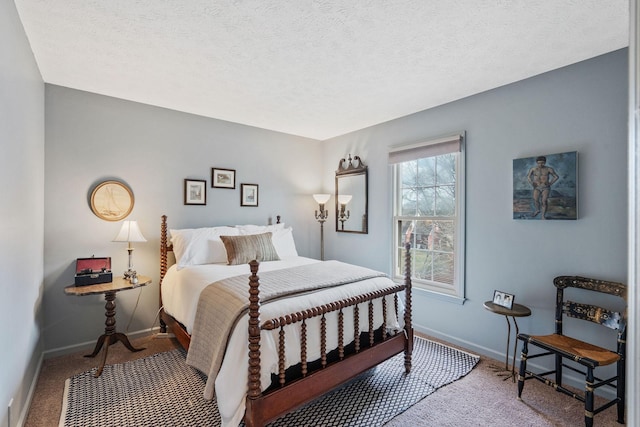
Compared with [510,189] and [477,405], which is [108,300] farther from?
[510,189]

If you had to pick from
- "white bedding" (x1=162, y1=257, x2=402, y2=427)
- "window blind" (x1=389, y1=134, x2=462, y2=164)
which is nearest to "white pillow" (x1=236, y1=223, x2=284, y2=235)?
"white bedding" (x1=162, y1=257, x2=402, y2=427)

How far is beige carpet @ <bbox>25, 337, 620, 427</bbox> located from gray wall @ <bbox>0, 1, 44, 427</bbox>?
154 millimetres

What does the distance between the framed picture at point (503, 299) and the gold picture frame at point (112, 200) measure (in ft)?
11.9

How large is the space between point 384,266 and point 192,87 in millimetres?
2904

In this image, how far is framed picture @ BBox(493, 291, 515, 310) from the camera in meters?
2.54

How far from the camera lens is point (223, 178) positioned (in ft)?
12.8

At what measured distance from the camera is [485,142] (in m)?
2.96

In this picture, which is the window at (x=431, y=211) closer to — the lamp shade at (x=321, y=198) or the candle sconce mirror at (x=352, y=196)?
the candle sconce mirror at (x=352, y=196)

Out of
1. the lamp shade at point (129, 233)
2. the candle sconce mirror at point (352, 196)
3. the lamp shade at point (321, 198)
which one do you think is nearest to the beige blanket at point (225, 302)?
the lamp shade at point (129, 233)

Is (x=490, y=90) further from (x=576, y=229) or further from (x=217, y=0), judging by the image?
(x=217, y=0)

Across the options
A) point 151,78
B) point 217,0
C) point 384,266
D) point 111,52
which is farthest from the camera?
point 384,266

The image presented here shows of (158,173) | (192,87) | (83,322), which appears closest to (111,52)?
(192,87)

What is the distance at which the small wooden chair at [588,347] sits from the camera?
1895 mm

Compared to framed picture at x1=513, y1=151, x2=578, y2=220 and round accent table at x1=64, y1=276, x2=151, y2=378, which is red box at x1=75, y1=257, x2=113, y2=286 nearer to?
round accent table at x1=64, y1=276, x2=151, y2=378
